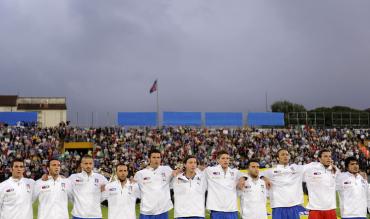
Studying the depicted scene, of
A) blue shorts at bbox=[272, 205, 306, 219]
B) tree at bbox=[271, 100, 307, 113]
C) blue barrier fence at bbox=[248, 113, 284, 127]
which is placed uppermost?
tree at bbox=[271, 100, 307, 113]

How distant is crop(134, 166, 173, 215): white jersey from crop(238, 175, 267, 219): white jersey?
162cm

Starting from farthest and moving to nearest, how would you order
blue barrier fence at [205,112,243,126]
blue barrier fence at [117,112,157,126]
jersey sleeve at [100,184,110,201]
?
blue barrier fence at [205,112,243,126] < blue barrier fence at [117,112,157,126] < jersey sleeve at [100,184,110,201]

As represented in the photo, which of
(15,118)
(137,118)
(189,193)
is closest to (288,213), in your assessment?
(189,193)

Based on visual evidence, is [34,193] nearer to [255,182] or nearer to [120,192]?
[120,192]

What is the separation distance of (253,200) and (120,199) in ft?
9.35

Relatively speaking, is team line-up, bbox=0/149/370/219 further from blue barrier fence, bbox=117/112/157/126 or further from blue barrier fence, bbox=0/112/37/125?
blue barrier fence, bbox=0/112/37/125

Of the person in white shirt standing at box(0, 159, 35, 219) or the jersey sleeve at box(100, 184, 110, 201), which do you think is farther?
the jersey sleeve at box(100, 184, 110, 201)

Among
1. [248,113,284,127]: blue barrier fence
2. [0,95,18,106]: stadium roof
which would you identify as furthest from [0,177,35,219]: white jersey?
[0,95,18,106]: stadium roof

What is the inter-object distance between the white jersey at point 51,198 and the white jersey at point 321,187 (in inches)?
207

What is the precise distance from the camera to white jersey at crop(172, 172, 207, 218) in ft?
32.3

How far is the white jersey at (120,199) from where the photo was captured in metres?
9.71

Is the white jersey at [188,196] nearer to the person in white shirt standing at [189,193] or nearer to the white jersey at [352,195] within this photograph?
the person in white shirt standing at [189,193]

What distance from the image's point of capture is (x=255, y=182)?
10320 mm

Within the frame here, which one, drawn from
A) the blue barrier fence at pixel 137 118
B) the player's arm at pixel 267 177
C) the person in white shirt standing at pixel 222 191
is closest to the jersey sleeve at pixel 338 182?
the player's arm at pixel 267 177
